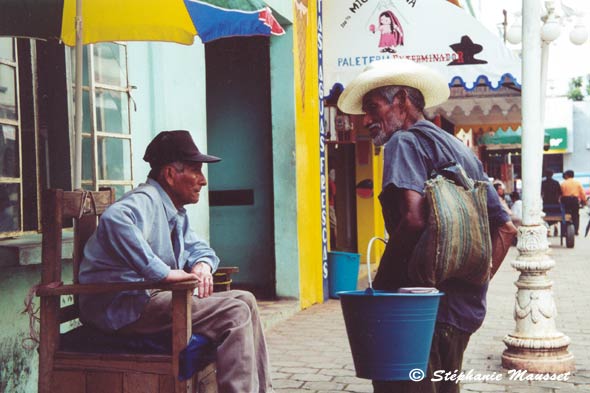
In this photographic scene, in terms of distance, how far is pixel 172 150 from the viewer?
372cm

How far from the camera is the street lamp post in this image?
564 centimetres

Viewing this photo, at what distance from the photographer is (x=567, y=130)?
152ft

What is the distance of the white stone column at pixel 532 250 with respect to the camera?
5.65 m

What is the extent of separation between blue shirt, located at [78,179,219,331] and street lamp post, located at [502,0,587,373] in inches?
118

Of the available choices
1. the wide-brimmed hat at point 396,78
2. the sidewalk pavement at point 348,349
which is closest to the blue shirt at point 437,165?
the wide-brimmed hat at point 396,78

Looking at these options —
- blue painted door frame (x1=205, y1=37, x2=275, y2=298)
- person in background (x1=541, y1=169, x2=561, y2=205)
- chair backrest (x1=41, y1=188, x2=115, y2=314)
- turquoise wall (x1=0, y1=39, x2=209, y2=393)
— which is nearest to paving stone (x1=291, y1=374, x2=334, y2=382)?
turquoise wall (x1=0, y1=39, x2=209, y2=393)

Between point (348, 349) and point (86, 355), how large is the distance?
3.48 metres

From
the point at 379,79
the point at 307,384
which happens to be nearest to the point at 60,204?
the point at 379,79

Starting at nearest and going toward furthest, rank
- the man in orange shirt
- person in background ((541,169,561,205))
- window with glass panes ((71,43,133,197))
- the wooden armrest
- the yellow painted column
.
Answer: the wooden armrest < window with glass panes ((71,43,133,197)) < the yellow painted column < person in background ((541,169,561,205)) < the man in orange shirt

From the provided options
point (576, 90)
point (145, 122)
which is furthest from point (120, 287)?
point (576, 90)

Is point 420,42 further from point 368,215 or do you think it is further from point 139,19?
point 139,19

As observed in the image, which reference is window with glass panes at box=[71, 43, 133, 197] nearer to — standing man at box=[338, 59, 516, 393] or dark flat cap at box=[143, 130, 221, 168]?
dark flat cap at box=[143, 130, 221, 168]

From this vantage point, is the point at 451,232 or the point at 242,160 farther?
the point at 242,160

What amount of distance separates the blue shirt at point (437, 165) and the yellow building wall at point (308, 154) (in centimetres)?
521
